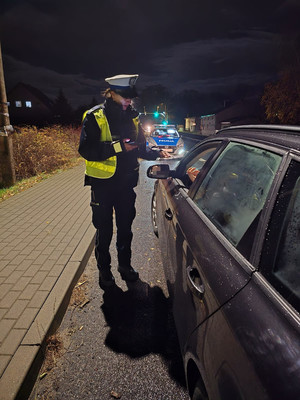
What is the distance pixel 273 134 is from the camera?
157cm

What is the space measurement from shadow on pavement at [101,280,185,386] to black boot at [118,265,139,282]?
0.07 meters

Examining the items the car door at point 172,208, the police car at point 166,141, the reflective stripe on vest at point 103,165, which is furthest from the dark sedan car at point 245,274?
the police car at point 166,141

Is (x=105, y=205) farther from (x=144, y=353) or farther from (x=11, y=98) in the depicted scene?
(x=11, y=98)

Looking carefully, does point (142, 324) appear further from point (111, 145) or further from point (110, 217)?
point (111, 145)

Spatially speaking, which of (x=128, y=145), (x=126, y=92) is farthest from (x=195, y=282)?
(x=126, y=92)

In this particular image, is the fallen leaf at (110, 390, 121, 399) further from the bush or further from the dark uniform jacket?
the bush

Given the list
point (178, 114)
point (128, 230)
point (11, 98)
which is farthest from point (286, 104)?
point (178, 114)

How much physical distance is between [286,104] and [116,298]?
147ft

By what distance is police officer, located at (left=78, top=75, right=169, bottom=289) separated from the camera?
2.84 m

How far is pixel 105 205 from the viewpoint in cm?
305

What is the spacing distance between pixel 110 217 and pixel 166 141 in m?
13.8

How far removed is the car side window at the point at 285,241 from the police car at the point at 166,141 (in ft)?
46.2

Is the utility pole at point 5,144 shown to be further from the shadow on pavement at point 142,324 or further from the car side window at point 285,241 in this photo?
the car side window at point 285,241

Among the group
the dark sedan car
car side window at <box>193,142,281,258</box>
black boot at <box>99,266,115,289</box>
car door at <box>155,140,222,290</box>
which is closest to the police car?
car door at <box>155,140,222,290</box>
